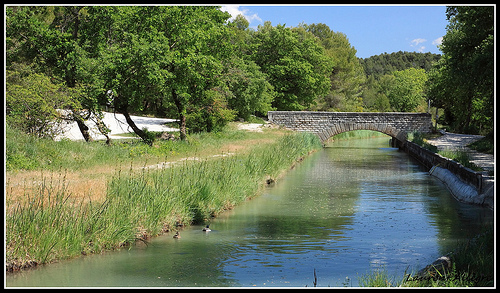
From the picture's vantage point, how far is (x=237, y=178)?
1636 centimetres

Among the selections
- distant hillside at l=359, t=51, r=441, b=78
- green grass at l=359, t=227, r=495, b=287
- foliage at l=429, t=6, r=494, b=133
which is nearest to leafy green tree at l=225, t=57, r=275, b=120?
foliage at l=429, t=6, r=494, b=133

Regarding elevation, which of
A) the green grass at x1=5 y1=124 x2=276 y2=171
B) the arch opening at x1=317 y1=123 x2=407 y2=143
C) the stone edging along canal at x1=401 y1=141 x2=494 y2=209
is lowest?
the stone edging along canal at x1=401 y1=141 x2=494 y2=209

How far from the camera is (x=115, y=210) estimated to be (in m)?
10.6

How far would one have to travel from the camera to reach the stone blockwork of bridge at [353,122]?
42688 millimetres

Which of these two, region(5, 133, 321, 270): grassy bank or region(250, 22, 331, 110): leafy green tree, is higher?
region(250, 22, 331, 110): leafy green tree

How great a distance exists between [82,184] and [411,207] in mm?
9481

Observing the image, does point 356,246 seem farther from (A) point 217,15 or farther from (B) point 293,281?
(A) point 217,15

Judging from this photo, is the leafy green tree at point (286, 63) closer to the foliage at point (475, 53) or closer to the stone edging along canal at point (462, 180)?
the stone edging along canal at point (462, 180)

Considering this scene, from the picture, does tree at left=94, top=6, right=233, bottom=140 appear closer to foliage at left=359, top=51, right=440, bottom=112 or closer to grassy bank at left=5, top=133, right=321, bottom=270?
grassy bank at left=5, top=133, right=321, bottom=270

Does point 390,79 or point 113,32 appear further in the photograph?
point 390,79

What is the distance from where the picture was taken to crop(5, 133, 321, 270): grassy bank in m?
8.97

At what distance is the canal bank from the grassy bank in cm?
659

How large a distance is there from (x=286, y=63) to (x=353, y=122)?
45.3 feet

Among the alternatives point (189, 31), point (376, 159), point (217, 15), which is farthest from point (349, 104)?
point (189, 31)
